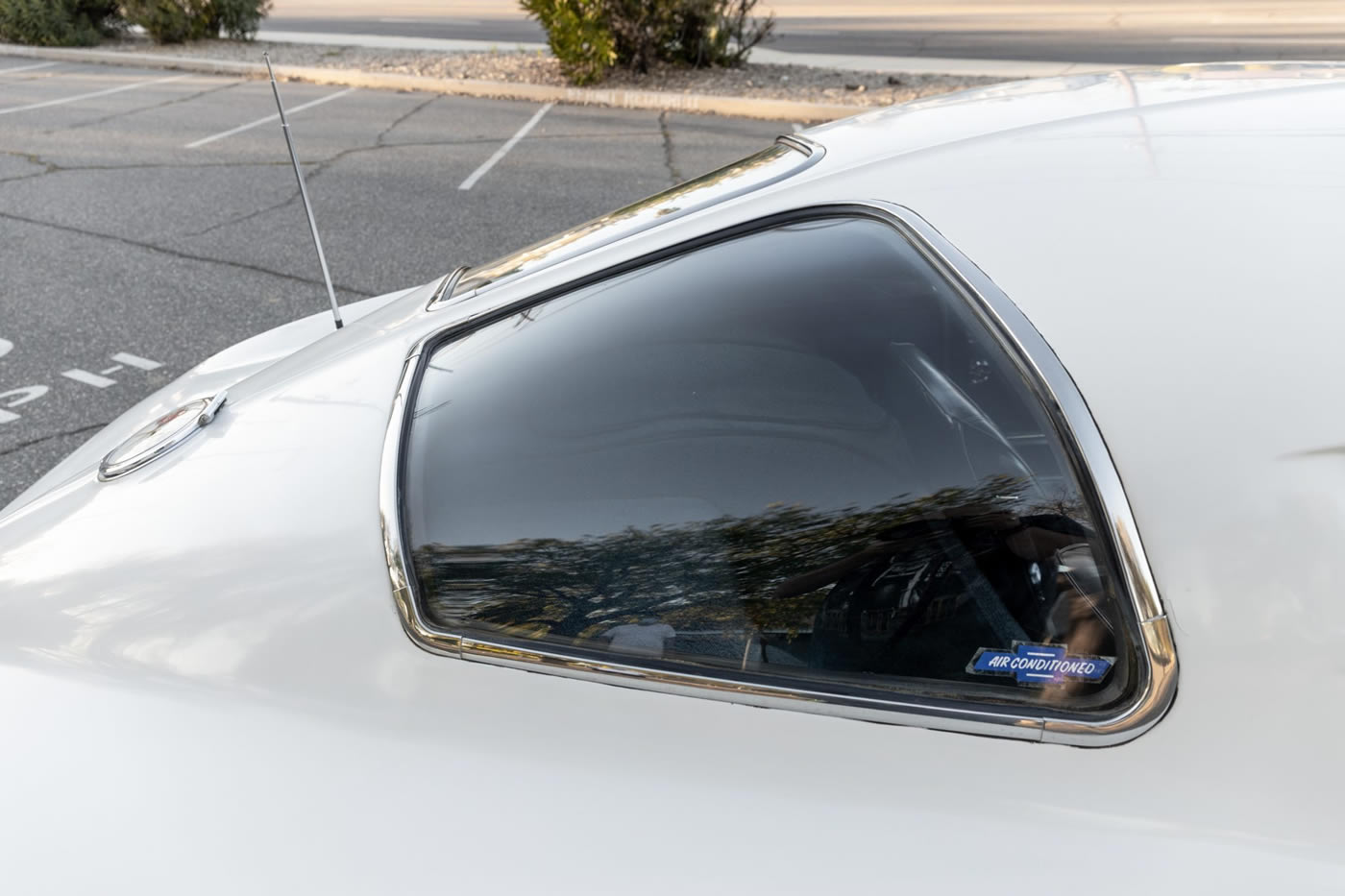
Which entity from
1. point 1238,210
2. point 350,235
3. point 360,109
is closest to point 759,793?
point 1238,210

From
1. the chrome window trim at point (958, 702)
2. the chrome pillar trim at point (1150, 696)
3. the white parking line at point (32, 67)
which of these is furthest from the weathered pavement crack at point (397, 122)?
the chrome pillar trim at point (1150, 696)

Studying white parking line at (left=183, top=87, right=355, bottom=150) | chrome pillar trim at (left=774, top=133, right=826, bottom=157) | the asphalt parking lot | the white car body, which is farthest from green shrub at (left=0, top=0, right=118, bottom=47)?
the white car body

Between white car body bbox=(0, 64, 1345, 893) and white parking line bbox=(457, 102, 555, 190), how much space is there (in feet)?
20.8

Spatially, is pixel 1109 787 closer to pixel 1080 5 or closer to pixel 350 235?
pixel 350 235

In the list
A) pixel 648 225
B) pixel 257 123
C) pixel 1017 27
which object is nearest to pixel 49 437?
pixel 648 225

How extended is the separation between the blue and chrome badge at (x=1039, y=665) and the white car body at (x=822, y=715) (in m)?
0.07

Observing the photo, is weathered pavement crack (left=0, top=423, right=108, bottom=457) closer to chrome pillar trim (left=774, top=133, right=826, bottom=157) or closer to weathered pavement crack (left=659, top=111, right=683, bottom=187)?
chrome pillar trim (left=774, top=133, right=826, bottom=157)

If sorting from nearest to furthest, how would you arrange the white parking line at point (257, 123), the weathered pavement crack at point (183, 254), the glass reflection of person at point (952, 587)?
the glass reflection of person at point (952, 587) < the weathered pavement crack at point (183, 254) < the white parking line at point (257, 123)

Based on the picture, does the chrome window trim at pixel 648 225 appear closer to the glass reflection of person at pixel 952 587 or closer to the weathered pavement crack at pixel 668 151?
the glass reflection of person at pixel 952 587

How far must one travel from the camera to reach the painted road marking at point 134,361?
4.74 meters

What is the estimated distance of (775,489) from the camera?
1.29m

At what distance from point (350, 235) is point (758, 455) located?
5.81 m

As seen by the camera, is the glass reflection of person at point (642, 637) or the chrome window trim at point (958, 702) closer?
the chrome window trim at point (958, 702)

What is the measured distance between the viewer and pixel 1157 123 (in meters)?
1.45
